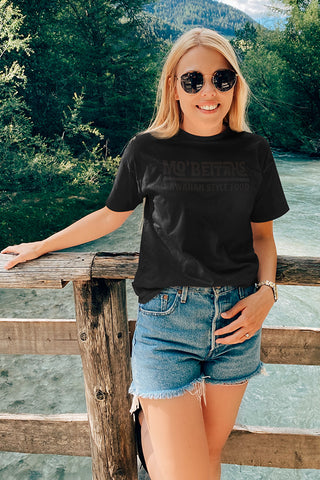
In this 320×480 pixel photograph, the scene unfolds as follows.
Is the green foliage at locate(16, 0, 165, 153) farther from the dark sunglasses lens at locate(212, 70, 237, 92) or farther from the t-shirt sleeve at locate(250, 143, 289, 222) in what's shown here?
the t-shirt sleeve at locate(250, 143, 289, 222)

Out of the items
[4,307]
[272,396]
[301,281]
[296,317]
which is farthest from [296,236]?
[301,281]

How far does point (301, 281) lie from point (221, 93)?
28.1 inches

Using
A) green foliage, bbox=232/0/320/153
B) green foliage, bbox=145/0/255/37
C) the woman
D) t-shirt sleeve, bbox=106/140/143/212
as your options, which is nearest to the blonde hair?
the woman

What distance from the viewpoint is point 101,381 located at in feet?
5.35

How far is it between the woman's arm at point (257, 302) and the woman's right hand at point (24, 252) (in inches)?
27.3

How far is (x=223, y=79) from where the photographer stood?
142cm

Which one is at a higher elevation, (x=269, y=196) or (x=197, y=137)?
(x=197, y=137)

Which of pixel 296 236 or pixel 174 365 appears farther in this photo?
pixel 296 236

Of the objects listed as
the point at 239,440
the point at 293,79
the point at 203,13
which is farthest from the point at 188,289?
the point at 203,13

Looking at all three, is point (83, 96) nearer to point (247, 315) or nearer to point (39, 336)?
point (39, 336)

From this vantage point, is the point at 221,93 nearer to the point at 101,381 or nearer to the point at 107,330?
the point at 107,330

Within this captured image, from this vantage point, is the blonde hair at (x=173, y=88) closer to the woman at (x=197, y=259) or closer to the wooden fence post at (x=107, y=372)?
the woman at (x=197, y=259)

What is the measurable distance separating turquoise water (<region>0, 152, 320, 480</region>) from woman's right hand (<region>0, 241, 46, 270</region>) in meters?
3.17

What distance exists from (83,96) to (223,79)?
1482 centimetres
